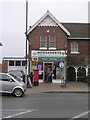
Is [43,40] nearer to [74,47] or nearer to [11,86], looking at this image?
[74,47]

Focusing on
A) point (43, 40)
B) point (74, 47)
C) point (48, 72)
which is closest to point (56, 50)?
point (43, 40)

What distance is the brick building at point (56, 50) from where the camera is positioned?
37594mm

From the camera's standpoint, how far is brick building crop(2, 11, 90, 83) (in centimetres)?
3759

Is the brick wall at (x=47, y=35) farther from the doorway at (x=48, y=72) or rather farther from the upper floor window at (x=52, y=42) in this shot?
the doorway at (x=48, y=72)

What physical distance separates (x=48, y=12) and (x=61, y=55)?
4933 mm

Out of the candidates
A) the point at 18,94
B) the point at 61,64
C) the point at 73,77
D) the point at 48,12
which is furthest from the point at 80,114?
the point at 73,77

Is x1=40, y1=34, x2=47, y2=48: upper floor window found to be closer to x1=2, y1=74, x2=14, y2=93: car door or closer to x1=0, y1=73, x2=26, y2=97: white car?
x1=0, y1=73, x2=26, y2=97: white car

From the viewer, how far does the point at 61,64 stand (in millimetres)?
A: 35906

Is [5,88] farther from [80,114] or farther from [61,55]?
[61,55]

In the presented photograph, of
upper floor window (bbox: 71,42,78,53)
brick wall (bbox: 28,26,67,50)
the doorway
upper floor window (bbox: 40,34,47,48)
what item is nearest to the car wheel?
the doorway

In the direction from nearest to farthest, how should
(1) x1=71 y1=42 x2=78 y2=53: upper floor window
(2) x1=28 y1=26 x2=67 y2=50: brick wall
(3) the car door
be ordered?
(3) the car door, (2) x1=28 y1=26 x2=67 y2=50: brick wall, (1) x1=71 y1=42 x2=78 y2=53: upper floor window

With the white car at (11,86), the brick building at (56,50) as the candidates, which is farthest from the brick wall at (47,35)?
the white car at (11,86)

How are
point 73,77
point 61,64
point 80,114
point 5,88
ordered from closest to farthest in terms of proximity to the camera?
point 80,114
point 5,88
point 61,64
point 73,77

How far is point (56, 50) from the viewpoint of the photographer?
3875 centimetres
